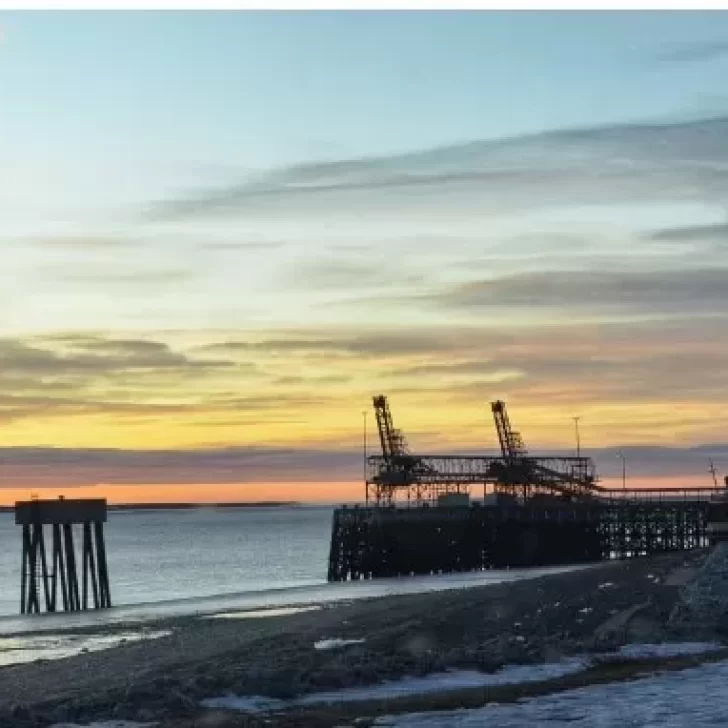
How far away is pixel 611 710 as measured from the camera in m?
19.0

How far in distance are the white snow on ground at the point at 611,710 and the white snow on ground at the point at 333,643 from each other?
7.20 m

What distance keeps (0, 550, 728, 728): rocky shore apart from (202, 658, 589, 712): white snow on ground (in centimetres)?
26

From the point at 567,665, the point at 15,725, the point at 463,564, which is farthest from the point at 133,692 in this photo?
the point at 463,564

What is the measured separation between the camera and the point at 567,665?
923 inches

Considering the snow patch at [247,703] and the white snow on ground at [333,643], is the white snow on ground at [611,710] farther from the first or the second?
the white snow on ground at [333,643]

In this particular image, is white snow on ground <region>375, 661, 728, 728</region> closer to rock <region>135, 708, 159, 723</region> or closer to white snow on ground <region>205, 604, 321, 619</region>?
rock <region>135, 708, 159, 723</region>

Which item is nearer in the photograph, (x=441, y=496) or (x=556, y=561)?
(x=556, y=561)

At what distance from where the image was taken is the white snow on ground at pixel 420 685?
20609 mm

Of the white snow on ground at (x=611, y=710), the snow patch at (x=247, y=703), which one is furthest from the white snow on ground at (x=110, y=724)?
the white snow on ground at (x=611, y=710)

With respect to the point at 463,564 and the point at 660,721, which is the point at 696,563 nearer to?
the point at 660,721

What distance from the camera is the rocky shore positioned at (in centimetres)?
2102

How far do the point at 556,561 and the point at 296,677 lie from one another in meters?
76.8

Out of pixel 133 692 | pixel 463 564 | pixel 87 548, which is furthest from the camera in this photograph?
pixel 463 564

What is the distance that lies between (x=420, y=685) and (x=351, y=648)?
13.0 feet
